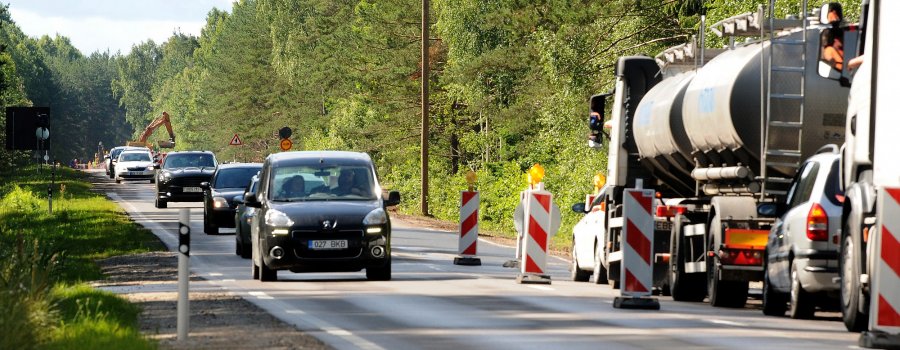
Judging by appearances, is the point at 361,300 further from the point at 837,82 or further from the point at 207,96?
the point at 207,96

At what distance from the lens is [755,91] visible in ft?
61.6

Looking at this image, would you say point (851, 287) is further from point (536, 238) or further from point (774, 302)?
point (536, 238)

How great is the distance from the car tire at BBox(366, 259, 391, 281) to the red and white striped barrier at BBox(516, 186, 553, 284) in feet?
5.65

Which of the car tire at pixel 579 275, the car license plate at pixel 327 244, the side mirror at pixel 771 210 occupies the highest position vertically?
the side mirror at pixel 771 210

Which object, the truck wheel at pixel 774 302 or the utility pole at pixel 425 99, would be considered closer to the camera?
the truck wheel at pixel 774 302

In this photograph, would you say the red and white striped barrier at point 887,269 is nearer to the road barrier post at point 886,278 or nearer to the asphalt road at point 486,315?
the road barrier post at point 886,278

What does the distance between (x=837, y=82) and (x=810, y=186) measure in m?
1.76

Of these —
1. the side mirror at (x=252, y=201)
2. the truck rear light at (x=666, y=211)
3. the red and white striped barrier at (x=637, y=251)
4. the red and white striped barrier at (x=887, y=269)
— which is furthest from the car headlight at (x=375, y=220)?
the red and white striped barrier at (x=887, y=269)

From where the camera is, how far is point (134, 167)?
78.0m

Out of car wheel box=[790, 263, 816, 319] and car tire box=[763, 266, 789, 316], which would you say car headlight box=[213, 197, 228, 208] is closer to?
car tire box=[763, 266, 789, 316]

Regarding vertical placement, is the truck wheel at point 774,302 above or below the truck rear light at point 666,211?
below

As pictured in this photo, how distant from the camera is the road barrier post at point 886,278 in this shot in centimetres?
1316

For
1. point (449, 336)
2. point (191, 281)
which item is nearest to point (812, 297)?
point (449, 336)

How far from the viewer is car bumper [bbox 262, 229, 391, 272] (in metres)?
22.0
